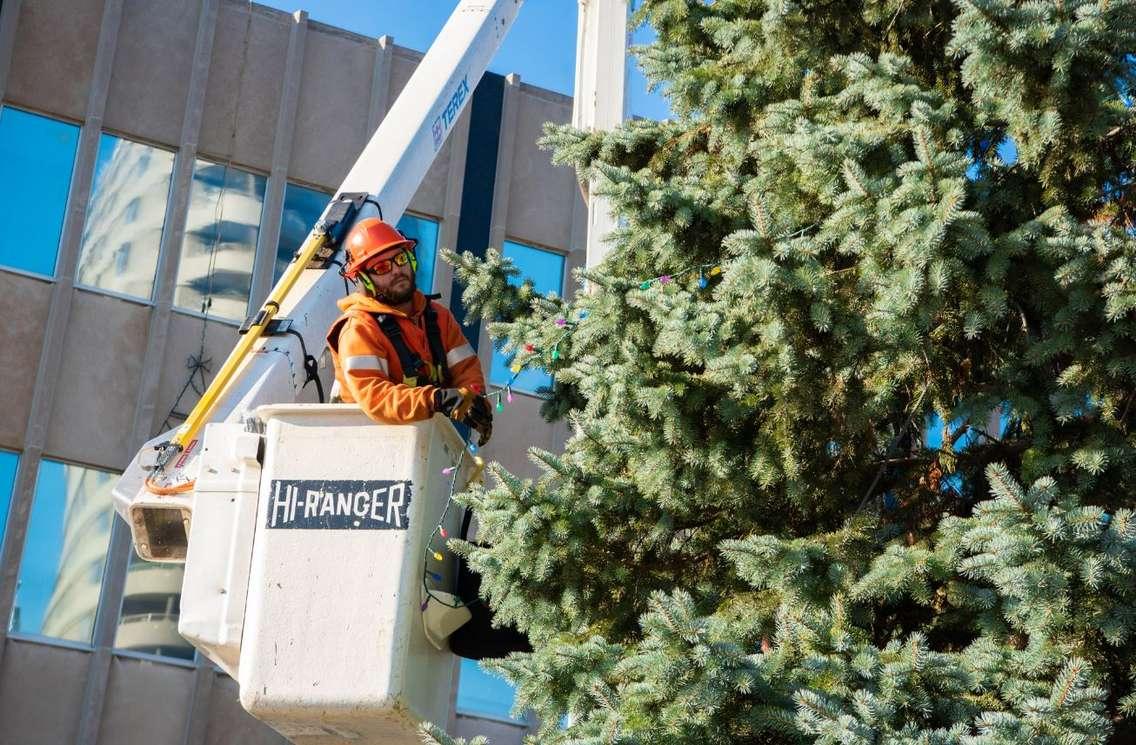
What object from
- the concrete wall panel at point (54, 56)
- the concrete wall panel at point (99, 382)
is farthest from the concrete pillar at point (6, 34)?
the concrete wall panel at point (99, 382)

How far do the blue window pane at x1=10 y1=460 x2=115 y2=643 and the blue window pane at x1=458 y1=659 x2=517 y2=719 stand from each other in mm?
4116

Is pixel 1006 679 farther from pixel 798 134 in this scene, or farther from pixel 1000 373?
pixel 798 134

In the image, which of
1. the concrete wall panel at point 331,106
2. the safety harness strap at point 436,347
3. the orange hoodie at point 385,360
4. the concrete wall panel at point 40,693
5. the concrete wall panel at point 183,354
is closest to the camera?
the orange hoodie at point 385,360

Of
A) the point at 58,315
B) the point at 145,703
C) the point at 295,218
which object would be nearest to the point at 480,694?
the point at 145,703

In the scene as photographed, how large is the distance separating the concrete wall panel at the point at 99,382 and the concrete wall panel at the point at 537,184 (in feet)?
16.1

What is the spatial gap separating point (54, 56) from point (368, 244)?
11722 mm

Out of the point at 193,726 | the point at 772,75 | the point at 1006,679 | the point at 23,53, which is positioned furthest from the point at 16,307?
the point at 1006,679

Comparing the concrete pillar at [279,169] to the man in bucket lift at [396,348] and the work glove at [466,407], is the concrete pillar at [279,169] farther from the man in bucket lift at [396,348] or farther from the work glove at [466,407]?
the work glove at [466,407]

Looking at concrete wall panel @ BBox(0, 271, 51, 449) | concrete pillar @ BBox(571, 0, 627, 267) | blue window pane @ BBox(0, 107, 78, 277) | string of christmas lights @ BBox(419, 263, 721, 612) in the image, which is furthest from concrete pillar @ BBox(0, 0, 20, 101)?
string of christmas lights @ BBox(419, 263, 721, 612)

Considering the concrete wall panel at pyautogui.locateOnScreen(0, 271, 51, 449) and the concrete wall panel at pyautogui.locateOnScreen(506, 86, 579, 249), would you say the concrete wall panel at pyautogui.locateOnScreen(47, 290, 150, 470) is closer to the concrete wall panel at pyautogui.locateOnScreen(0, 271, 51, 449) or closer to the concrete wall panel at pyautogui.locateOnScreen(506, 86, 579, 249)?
the concrete wall panel at pyautogui.locateOnScreen(0, 271, 51, 449)

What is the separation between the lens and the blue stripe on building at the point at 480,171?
64.2 ft

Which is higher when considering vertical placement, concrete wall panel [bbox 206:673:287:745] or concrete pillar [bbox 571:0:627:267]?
concrete pillar [bbox 571:0:627:267]

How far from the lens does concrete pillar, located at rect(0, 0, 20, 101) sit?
57.6ft

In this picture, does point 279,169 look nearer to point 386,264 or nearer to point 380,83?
point 380,83
